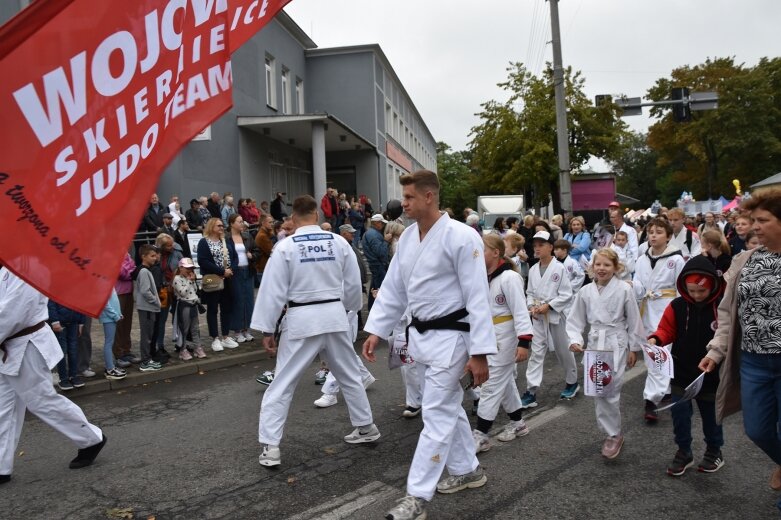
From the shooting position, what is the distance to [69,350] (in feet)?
23.9

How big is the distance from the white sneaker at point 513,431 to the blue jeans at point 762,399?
6.39 ft

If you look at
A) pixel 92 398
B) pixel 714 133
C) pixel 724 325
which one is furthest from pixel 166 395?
pixel 714 133

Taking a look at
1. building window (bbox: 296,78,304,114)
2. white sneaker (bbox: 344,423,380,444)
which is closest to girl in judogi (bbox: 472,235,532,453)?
white sneaker (bbox: 344,423,380,444)

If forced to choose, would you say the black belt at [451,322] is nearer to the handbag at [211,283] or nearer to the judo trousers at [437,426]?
the judo trousers at [437,426]

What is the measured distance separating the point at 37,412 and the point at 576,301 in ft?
14.3

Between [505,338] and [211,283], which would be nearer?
[505,338]

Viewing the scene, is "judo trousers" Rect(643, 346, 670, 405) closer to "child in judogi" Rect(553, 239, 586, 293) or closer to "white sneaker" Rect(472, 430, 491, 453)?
"white sneaker" Rect(472, 430, 491, 453)

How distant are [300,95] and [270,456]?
25861 millimetres

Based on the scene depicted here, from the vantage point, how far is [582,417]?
5.79 metres

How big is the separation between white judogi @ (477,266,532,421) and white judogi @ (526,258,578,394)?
126cm

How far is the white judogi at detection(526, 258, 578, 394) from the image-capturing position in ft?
21.3

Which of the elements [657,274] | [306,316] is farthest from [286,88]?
[306,316]

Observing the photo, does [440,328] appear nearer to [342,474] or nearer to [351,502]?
[351,502]

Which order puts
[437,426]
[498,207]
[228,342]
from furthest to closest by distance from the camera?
[498,207]
[228,342]
[437,426]
